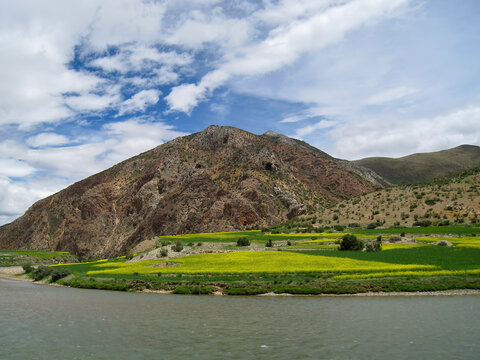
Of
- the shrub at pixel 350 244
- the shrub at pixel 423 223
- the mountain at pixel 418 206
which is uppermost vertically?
the mountain at pixel 418 206

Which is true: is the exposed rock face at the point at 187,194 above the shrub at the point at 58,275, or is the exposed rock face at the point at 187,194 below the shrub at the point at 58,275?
above

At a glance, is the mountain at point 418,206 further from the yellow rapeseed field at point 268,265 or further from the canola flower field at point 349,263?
the yellow rapeseed field at point 268,265

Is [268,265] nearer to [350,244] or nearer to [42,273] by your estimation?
[350,244]

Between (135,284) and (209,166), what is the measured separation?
79.2 meters

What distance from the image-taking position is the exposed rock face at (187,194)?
86.9 meters

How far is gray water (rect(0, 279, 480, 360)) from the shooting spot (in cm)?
1083

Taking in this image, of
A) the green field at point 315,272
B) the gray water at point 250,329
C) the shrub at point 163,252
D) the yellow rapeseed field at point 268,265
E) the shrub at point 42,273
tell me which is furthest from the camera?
the shrub at point 163,252

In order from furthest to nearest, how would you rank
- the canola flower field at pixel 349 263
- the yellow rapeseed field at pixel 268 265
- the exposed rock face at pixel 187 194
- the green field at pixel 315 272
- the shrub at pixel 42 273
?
the exposed rock face at pixel 187 194 < the shrub at pixel 42 273 < the yellow rapeseed field at pixel 268 265 < the canola flower field at pixel 349 263 < the green field at pixel 315 272

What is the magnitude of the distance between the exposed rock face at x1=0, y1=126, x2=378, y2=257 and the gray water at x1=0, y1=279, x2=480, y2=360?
62223 mm

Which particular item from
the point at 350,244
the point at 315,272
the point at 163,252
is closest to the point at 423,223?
the point at 350,244

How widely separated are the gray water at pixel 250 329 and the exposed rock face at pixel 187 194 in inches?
2450

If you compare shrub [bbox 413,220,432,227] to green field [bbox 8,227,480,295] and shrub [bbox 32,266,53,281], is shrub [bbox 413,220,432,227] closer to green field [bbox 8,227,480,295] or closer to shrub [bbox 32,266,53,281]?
green field [bbox 8,227,480,295]

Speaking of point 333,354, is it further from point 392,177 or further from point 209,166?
point 392,177

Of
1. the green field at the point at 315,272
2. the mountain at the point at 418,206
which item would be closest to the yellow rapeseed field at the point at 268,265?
the green field at the point at 315,272
